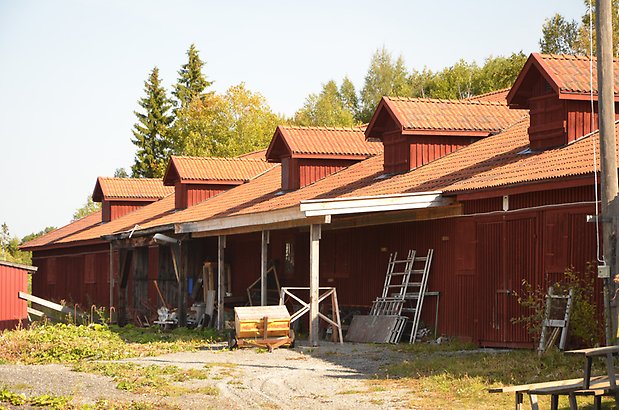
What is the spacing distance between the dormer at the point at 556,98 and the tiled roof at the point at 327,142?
9598 millimetres

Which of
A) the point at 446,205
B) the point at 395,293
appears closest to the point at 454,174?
the point at 446,205

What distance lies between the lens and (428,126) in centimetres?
2712

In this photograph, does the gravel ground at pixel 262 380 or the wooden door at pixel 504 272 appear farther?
the wooden door at pixel 504 272

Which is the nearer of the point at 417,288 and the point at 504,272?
the point at 504,272

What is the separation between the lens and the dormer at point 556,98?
71.6 feet

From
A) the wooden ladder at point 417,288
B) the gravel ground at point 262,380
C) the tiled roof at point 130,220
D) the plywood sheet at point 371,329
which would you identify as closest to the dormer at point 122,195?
the tiled roof at point 130,220

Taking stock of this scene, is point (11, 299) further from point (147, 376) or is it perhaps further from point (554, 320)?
point (554, 320)

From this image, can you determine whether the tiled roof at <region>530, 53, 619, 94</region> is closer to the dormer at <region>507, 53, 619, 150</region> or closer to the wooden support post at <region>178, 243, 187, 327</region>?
the dormer at <region>507, 53, 619, 150</region>

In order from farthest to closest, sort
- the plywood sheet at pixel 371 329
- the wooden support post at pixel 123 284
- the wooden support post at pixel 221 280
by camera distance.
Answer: the wooden support post at pixel 123 284, the wooden support post at pixel 221 280, the plywood sheet at pixel 371 329

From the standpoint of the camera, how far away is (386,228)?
2539 cm

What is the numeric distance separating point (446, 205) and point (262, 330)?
4.48 meters

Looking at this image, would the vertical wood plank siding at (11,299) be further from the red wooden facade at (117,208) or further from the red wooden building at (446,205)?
the red wooden facade at (117,208)

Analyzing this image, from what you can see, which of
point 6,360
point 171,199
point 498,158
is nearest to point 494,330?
point 498,158

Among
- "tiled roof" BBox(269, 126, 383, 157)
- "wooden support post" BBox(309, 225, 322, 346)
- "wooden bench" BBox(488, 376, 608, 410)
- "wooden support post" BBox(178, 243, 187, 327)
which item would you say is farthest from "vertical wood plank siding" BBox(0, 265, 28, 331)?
"wooden bench" BBox(488, 376, 608, 410)
